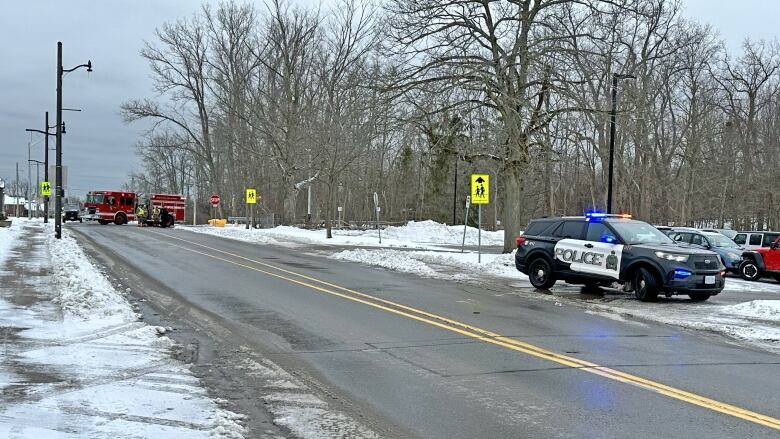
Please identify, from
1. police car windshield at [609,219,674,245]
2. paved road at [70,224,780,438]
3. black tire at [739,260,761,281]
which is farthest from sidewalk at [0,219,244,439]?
black tire at [739,260,761,281]

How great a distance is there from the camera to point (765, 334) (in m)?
10.1

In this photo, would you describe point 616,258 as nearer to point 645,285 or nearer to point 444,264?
point 645,285

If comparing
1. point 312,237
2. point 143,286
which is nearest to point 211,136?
point 312,237

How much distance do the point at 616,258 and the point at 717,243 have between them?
1015 cm

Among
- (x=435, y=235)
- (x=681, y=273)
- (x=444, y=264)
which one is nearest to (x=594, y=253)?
(x=681, y=273)

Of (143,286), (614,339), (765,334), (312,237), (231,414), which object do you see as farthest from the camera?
(312,237)

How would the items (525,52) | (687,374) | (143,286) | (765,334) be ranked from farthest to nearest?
(525,52) < (143,286) < (765,334) < (687,374)

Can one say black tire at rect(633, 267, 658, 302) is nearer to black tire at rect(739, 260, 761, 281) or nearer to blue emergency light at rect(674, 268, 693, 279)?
blue emergency light at rect(674, 268, 693, 279)

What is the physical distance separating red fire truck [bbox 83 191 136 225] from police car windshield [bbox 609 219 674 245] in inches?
1991

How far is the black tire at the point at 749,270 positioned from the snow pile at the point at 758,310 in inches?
385

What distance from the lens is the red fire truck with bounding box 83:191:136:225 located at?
185 feet

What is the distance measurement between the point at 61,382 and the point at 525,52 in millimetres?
20517

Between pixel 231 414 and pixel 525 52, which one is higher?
pixel 525 52

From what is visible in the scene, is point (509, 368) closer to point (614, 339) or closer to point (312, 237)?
point (614, 339)
